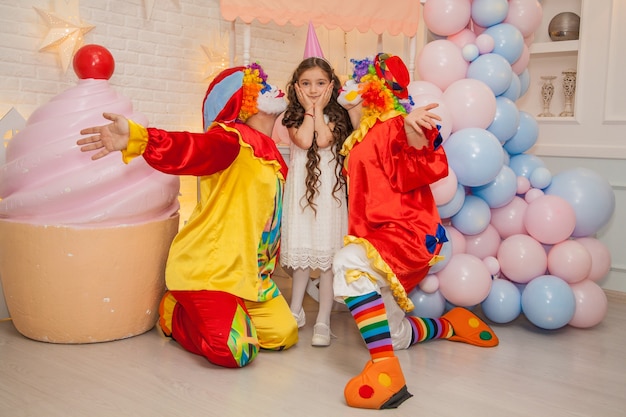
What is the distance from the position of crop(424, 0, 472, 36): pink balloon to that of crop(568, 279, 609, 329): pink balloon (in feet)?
4.43

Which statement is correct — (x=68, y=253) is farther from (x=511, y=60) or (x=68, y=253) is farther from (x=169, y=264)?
(x=511, y=60)

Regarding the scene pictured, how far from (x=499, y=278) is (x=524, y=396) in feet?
3.00

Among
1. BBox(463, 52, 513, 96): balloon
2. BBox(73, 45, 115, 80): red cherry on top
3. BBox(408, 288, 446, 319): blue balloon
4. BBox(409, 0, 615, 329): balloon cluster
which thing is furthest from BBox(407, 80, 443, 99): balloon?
BBox(73, 45, 115, 80): red cherry on top

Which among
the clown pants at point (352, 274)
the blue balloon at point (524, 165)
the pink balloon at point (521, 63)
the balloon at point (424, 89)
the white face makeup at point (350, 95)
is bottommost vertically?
the clown pants at point (352, 274)

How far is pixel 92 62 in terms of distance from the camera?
2.83 m

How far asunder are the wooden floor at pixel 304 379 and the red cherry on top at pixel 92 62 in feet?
3.79

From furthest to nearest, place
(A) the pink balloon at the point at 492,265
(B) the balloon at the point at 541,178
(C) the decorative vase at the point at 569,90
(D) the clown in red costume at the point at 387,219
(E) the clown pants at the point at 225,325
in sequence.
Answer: (C) the decorative vase at the point at 569,90, (B) the balloon at the point at 541,178, (A) the pink balloon at the point at 492,265, (E) the clown pants at the point at 225,325, (D) the clown in red costume at the point at 387,219

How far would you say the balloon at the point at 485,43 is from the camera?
3.12 metres

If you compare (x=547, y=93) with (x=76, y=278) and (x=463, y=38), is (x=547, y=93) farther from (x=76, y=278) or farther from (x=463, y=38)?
(x=76, y=278)

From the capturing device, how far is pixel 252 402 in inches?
86.7

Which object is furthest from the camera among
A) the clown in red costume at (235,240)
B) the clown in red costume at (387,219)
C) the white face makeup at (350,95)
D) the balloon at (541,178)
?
the balloon at (541,178)

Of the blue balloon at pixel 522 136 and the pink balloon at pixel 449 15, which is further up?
the pink balloon at pixel 449 15

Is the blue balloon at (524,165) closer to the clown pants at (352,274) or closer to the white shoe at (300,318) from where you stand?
the clown pants at (352,274)

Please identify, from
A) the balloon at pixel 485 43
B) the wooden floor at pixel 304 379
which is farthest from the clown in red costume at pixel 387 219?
the balloon at pixel 485 43
